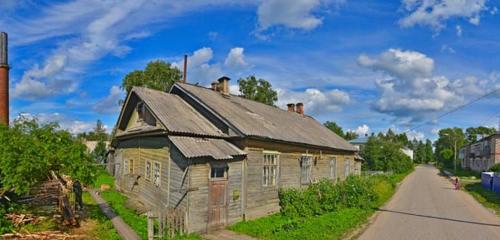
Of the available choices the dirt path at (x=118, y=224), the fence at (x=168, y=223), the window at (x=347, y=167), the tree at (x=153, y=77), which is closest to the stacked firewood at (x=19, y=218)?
the dirt path at (x=118, y=224)

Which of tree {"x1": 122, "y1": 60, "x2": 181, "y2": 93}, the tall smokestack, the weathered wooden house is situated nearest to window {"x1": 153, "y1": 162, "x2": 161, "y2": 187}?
the weathered wooden house

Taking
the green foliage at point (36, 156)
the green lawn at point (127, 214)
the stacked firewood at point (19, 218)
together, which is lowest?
the green lawn at point (127, 214)

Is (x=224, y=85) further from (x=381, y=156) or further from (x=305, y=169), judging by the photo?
(x=381, y=156)

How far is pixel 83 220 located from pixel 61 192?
1703 millimetres

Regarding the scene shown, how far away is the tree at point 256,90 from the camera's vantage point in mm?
45000

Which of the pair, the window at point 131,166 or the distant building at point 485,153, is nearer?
the window at point 131,166

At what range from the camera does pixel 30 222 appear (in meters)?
11.3

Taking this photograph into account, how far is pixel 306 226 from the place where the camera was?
14.0 meters

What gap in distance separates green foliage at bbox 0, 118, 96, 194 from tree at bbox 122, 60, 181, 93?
2719 cm

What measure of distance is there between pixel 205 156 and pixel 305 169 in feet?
28.5

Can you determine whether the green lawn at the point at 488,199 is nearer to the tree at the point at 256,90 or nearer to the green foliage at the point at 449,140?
the tree at the point at 256,90

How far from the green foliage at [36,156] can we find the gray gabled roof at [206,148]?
3.18 metres

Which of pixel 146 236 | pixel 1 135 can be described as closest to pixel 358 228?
pixel 146 236

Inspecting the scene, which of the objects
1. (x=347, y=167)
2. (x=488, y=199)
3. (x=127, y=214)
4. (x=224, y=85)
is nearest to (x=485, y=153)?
(x=488, y=199)
